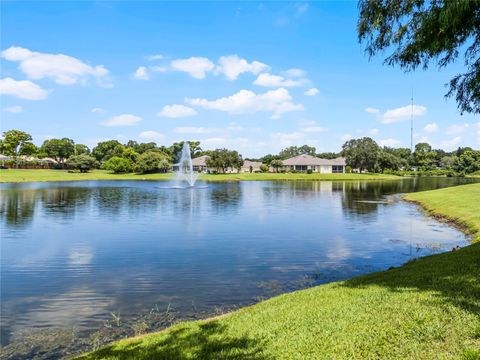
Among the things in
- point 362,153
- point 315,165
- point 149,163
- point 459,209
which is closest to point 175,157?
point 149,163

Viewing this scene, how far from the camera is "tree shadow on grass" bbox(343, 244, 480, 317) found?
739cm

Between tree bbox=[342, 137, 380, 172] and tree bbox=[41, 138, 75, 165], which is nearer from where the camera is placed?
tree bbox=[342, 137, 380, 172]

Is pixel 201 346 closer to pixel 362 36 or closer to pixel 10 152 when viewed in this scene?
pixel 362 36

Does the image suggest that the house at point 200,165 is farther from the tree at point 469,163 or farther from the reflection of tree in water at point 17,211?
the reflection of tree in water at point 17,211

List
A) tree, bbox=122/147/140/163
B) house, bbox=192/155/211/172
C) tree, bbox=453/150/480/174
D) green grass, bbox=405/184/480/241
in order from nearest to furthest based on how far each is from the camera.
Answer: green grass, bbox=405/184/480/241 < tree, bbox=453/150/480/174 < tree, bbox=122/147/140/163 < house, bbox=192/155/211/172

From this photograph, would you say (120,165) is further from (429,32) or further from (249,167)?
(429,32)

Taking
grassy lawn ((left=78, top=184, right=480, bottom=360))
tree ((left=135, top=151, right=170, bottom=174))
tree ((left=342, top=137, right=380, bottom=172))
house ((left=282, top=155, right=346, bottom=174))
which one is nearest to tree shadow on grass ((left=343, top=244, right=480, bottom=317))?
grassy lawn ((left=78, top=184, right=480, bottom=360))

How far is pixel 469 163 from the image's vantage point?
130 metres

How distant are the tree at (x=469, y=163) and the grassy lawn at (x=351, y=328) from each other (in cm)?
14253

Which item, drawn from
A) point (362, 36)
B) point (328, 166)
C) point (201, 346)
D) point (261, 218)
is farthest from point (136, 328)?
point (328, 166)

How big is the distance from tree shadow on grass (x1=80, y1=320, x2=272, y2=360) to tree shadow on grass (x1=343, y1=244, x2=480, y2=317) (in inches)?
162

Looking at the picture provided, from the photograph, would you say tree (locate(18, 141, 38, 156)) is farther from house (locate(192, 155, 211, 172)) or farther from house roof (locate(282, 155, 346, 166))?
house roof (locate(282, 155, 346, 166))

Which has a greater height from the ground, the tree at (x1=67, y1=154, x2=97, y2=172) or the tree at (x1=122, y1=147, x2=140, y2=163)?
the tree at (x1=122, y1=147, x2=140, y2=163)

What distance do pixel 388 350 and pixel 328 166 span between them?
129 m
